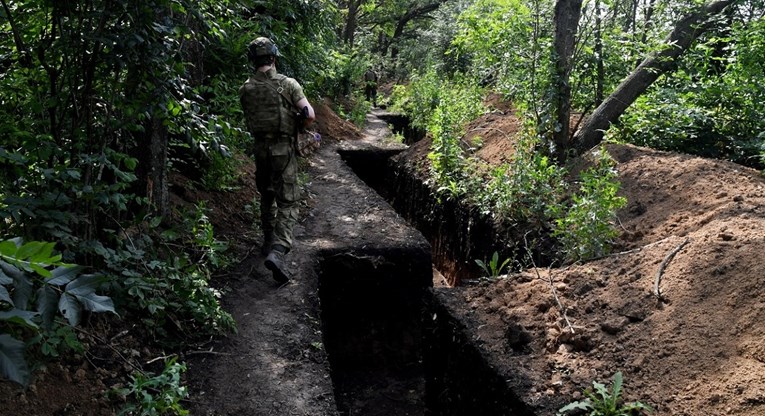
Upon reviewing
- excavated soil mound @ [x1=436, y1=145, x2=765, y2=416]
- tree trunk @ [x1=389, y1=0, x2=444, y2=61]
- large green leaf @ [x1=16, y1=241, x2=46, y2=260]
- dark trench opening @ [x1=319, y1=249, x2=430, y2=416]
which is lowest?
dark trench opening @ [x1=319, y1=249, x2=430, y2=416]

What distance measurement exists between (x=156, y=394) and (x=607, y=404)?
8.21 ft

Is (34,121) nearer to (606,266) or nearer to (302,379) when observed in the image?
(302,379)

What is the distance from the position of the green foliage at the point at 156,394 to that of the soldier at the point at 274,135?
1.82 m

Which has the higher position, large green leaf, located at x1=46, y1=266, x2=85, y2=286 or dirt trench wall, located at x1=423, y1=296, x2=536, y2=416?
large green leaf, located at x1=46, y1=266, x2=85, y2=286

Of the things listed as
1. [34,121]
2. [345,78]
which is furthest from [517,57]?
[345,78]

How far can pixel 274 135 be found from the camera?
5.35 metres

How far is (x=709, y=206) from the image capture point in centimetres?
481

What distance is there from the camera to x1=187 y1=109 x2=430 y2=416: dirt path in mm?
3516

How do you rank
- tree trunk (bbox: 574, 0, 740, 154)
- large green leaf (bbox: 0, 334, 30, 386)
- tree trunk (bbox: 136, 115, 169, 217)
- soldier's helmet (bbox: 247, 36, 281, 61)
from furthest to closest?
tree trunk (bbox: 574, 0, 740, 154), soldier's helmet (bbox: 247, 36, 281, 61), tree trunk (bbox: 136, 115, 169, 217), large green leaf (bbox: 0, 334, 30, 386)

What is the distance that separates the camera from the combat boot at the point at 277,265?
496cm

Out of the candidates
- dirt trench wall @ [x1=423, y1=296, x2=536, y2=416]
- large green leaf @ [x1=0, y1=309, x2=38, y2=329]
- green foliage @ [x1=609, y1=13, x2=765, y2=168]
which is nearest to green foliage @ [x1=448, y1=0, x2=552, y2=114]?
green foliage @ [x1=609, y1=13, x2=765, y2=168]

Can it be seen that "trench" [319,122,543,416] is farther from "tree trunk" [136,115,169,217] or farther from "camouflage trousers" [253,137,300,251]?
"tree trunk" [136,115,169,217]

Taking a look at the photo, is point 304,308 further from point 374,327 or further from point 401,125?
point 401,125

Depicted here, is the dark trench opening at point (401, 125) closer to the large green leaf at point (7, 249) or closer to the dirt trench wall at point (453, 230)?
the dirt trench wall at point (453, 230)
